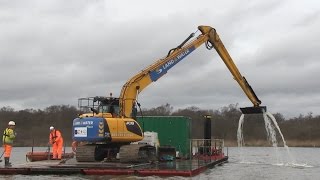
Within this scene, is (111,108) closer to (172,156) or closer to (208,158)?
(172,156)

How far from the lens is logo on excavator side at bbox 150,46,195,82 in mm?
26812

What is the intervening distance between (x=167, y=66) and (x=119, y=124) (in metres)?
5.12

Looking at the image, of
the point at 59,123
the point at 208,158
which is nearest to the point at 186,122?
the point at 208,158

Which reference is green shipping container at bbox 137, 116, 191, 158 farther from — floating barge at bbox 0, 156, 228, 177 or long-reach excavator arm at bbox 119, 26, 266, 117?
floating barge at bbox 0, 156, 228, 177

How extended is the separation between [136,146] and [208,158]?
378 inches

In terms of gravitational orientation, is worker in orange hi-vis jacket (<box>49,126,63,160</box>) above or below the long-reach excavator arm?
below

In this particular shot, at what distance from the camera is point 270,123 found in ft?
97.3

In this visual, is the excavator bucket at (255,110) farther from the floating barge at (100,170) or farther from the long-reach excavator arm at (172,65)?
the floating barge at (100,170)

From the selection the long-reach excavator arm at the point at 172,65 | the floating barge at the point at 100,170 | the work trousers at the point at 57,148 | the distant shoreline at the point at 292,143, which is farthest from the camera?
the distant shoreline at the point at 292,143

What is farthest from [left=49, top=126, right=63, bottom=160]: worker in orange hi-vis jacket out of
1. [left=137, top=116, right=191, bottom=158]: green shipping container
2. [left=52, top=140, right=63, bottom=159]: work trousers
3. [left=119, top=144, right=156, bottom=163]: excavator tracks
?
[left=137, top=116, right=191, bottom=158]: green shipping container

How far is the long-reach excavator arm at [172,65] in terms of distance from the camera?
25609mm

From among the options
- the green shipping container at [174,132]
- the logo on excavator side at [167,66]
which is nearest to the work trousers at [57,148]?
the green shipping container at [174,132]

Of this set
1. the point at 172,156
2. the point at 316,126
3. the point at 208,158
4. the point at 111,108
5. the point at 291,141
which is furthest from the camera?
the point at 316,126

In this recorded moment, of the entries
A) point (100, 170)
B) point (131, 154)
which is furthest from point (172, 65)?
point (100, 170)
